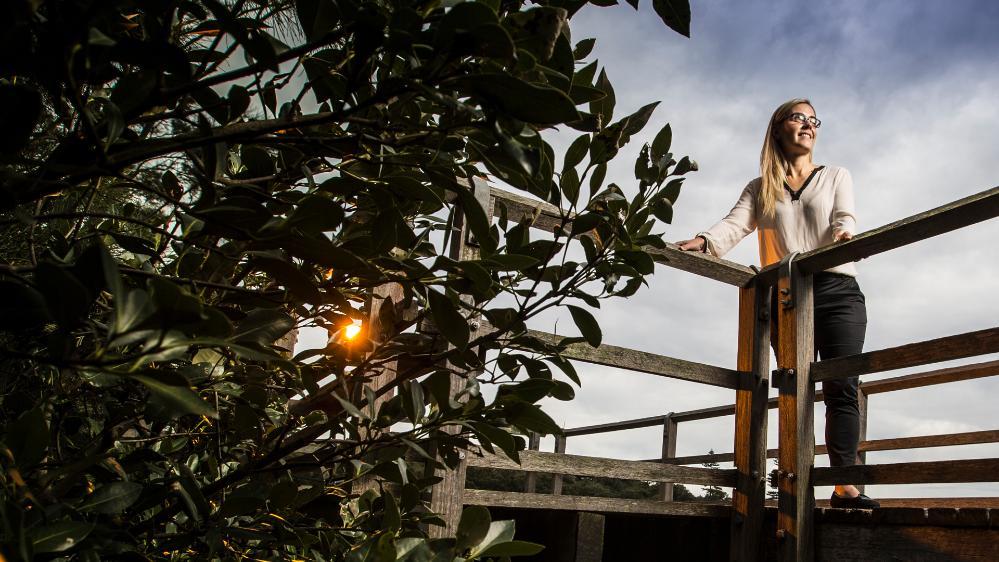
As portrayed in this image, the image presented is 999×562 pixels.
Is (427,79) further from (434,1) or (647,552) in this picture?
(647,552)

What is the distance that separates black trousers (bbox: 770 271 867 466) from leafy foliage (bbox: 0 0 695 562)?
263 cm

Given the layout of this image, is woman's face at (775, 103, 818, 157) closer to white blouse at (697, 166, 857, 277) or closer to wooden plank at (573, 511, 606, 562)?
white blouse at (697, 166, 857, 277)

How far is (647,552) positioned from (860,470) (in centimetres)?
106

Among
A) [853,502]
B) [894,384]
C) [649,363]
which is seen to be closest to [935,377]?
[894,384]

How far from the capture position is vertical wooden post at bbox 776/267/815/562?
124 inches

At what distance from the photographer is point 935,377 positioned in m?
5.65

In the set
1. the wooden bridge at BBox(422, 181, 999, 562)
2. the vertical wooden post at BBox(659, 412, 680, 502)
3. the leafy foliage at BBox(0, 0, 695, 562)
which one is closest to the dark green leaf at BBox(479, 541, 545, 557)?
the leafy foliage at BBox(0, 0, 695, 562)

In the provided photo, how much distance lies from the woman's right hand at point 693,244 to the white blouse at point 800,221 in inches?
2.5

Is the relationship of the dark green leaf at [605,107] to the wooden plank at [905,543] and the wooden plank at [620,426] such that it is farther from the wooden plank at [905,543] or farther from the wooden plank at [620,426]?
the wooden plank at [620,426]

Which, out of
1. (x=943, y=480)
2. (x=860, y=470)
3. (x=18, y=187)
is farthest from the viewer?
(x=860, y=470)

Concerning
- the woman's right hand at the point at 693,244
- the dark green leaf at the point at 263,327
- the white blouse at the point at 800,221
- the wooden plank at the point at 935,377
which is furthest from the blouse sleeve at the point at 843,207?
the dark green leaf at the point at 263,327

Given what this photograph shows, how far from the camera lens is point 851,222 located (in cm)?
367

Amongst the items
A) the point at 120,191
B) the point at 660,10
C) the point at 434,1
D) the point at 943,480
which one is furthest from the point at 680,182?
the point at 943,480

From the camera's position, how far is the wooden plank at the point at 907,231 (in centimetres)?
288
